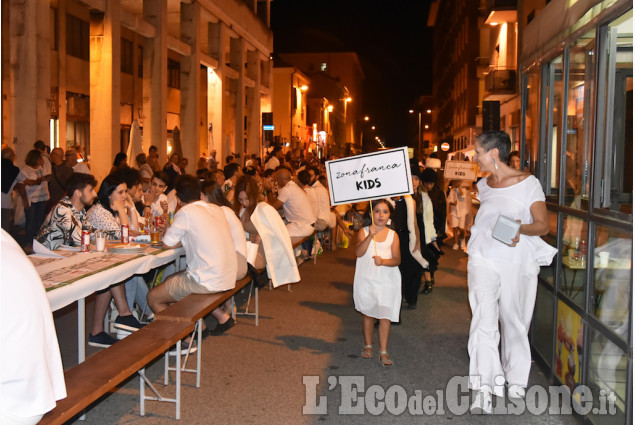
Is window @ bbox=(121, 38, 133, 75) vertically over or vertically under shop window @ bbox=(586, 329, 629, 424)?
over

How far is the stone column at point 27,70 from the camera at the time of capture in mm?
13305

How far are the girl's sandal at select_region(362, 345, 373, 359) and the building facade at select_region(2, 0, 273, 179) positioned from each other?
9.30 meters

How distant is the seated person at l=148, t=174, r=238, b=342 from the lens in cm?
694

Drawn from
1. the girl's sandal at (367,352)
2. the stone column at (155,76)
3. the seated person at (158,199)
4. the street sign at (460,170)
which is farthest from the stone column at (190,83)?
the girl's sandal at (367,352)

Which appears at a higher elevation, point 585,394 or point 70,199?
point 70,199

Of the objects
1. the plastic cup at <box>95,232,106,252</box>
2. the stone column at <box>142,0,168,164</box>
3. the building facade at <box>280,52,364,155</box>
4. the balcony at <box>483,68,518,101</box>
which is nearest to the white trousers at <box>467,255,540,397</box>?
the plastic cup at <box>95,232,106,252</box>

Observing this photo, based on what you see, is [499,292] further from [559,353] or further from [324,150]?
[324,150]

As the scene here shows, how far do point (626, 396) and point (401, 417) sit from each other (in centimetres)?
187

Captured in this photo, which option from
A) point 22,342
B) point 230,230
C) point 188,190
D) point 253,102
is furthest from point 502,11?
point 22,342

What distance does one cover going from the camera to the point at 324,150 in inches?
2847

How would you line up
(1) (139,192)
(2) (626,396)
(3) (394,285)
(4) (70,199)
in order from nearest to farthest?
(2) (626,396)
(3) (394,285)
(4) (70,199)
(1) (139,192)

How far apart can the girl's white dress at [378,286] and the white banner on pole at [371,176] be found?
0.41 metres

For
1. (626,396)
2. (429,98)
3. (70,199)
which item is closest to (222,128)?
(70,199)

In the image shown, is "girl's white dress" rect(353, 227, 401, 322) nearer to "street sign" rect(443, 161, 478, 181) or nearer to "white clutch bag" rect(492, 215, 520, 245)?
"white clutch bag" rect(492, 215, 520, 245)
